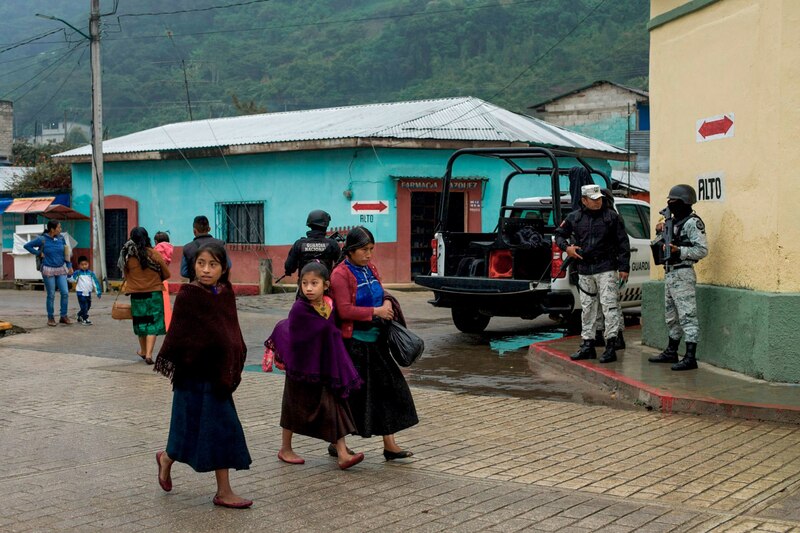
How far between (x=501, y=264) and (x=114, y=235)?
19.1 m

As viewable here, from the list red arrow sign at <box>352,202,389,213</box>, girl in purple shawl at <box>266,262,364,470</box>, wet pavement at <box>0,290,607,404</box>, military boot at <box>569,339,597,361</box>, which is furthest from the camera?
red arrow sign at <box>352,202,389,213</box>

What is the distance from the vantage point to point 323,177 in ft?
81.7

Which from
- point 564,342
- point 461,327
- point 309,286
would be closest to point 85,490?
point 309,286

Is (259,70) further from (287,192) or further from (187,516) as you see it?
(187,516)

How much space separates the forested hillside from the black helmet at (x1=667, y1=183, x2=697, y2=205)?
4577 centimetres

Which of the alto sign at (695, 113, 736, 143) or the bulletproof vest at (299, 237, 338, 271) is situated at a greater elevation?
the alto sign at (695, 113, 736, 143)

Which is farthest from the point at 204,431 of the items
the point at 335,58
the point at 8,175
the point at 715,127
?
the point at 335,58

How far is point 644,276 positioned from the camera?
14305mm

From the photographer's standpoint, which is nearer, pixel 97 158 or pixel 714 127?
pixel 714 127

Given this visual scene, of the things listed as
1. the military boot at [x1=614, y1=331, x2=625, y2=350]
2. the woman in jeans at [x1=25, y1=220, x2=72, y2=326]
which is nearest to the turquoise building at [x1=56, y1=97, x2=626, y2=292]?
the woman in jeans at [x1=25, y1=220, x2=72, y2=326]

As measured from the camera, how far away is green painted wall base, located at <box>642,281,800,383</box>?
894 cm

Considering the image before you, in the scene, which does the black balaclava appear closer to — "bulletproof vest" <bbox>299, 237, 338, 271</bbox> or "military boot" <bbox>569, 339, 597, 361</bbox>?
"military boot" <bbox>569, 339, 597, 361</bbox>

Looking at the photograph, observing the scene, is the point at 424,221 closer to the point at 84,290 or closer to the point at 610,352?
the point at 84,290

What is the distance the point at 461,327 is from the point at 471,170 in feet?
35.4
